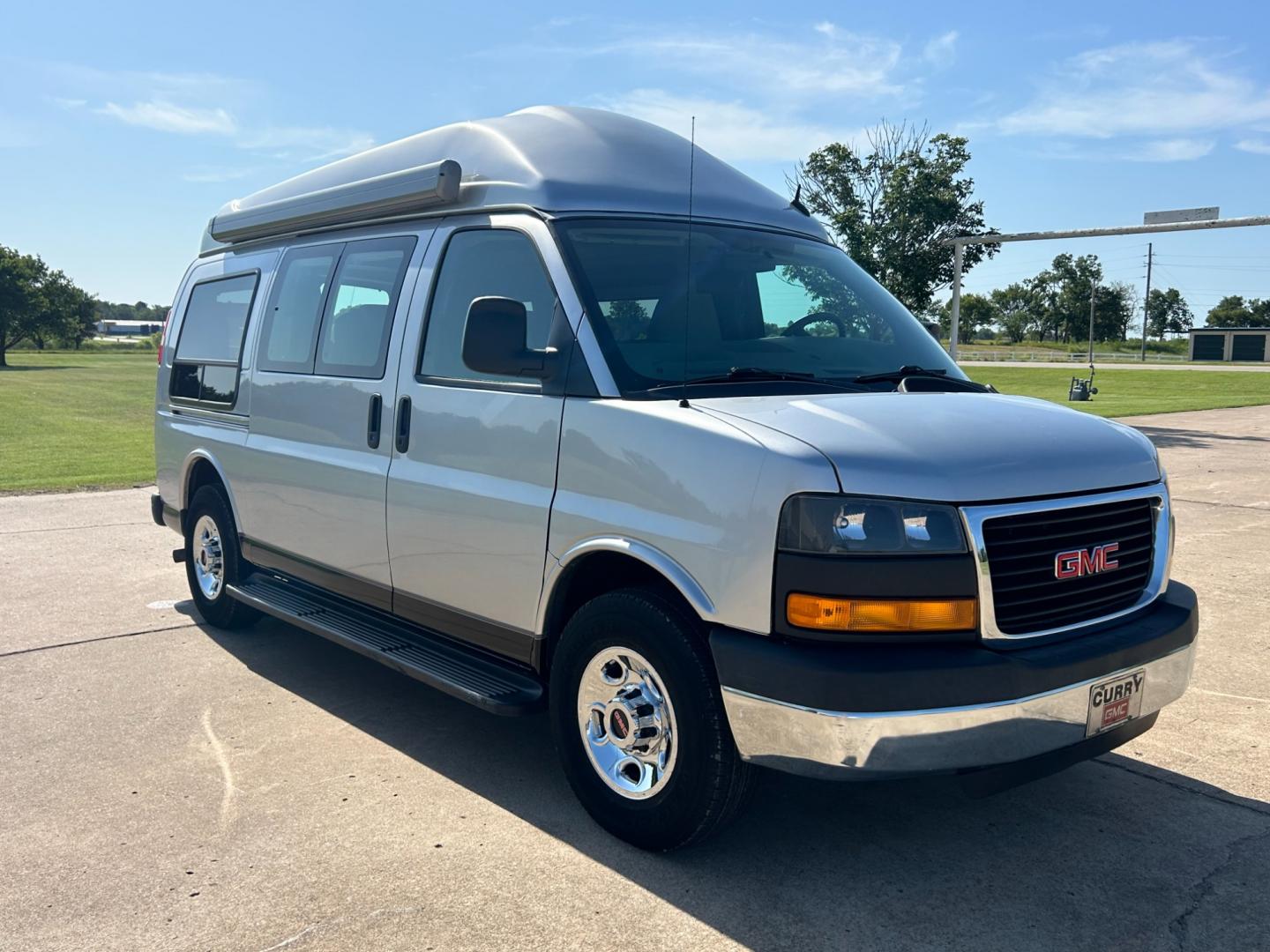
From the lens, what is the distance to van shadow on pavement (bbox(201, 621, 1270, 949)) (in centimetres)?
326

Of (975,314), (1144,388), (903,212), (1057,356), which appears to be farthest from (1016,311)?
(903,212)

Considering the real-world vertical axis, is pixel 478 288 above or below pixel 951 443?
above

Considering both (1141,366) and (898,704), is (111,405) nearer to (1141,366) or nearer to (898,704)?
(898,704)

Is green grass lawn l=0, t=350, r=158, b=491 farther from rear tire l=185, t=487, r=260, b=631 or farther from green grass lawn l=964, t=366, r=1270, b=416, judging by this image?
green grass lawn l=964, t=366, r=1270, b=416

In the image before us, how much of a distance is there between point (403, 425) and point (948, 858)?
271cm

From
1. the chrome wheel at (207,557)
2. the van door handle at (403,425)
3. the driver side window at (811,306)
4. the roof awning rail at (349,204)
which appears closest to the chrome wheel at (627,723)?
the van door handle at (403,425)

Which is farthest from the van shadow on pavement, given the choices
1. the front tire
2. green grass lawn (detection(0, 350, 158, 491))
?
green grass lawn (detection(0, 350, 158, 491))

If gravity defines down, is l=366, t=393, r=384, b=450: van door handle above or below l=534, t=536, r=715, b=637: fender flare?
above

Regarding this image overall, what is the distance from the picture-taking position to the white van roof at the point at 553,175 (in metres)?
4.43

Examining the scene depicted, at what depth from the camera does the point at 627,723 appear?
3.67 m

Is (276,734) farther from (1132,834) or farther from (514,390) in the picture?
(1132,834)

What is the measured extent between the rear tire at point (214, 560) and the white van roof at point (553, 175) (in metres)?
1.98

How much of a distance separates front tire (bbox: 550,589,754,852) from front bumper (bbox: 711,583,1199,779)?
0.15m

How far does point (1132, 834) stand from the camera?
3895 millimetres
